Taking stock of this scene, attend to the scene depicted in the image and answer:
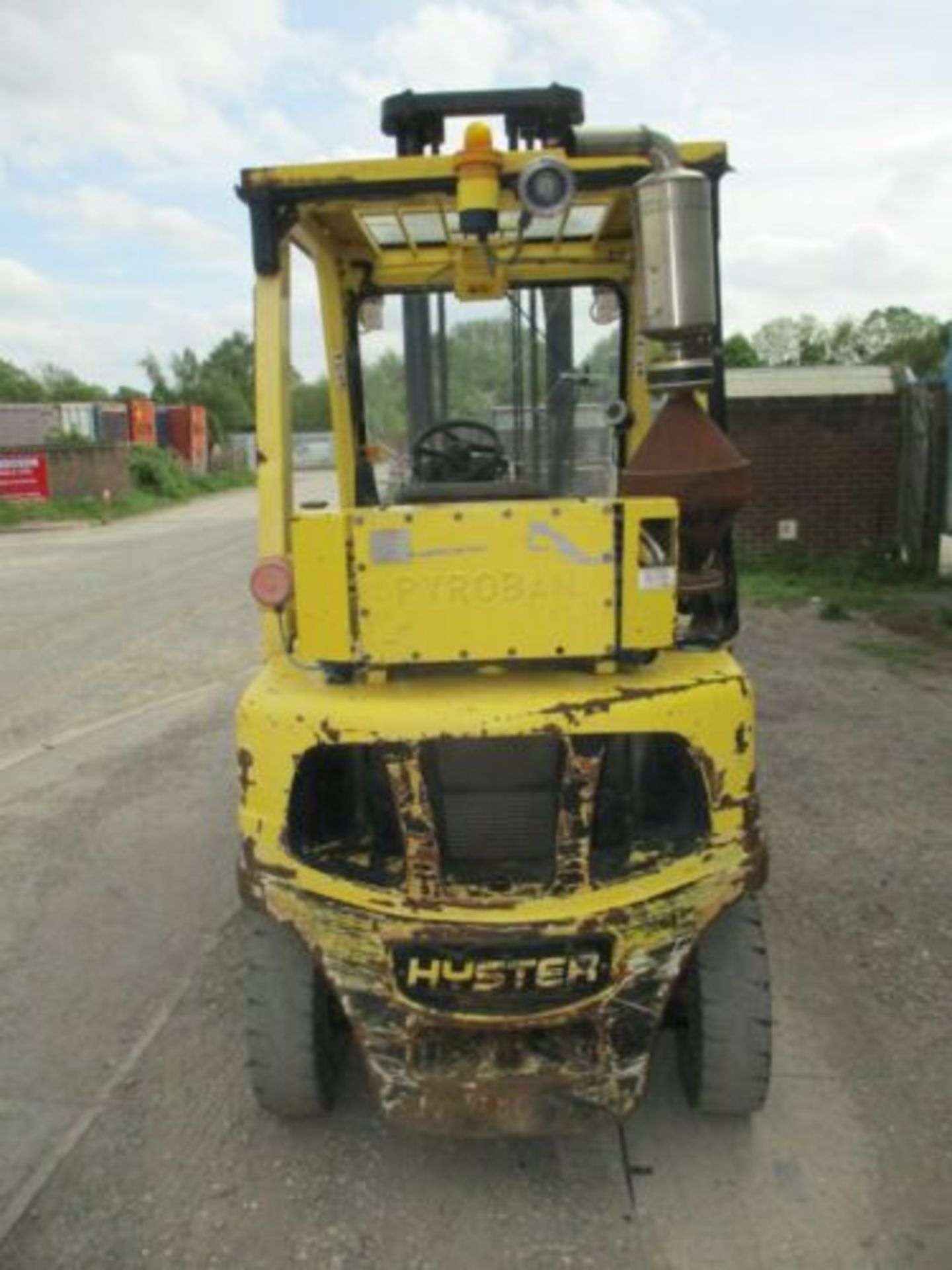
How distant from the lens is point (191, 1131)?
3.29m

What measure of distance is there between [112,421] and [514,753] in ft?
142

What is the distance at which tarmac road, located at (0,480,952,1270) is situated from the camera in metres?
2.84

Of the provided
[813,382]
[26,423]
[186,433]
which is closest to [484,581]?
[813,382]

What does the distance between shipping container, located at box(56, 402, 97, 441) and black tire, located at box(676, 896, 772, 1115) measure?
3799 cm

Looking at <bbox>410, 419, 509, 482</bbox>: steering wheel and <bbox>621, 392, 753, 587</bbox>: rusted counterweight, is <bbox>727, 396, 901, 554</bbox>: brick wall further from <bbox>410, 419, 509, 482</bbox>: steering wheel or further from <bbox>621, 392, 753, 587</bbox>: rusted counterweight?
<bbox>621, 392, 753, 587</bbox>: rusted counterweight

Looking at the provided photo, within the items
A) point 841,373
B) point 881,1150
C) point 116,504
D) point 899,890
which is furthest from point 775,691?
point 116,504

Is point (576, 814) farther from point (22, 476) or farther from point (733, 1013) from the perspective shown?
point (22, 476)

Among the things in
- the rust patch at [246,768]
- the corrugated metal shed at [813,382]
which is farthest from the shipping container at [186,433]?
the rust patch at [246,768]

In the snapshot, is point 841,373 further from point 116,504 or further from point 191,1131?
point 116,504

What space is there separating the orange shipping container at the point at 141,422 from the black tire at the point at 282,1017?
142ft

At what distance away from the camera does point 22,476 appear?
92.6 feet

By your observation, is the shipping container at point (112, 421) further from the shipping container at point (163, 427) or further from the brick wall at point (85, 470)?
the brick wall at point (85, 470)

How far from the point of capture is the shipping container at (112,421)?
4259cm

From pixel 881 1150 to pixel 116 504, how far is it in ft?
97.8
